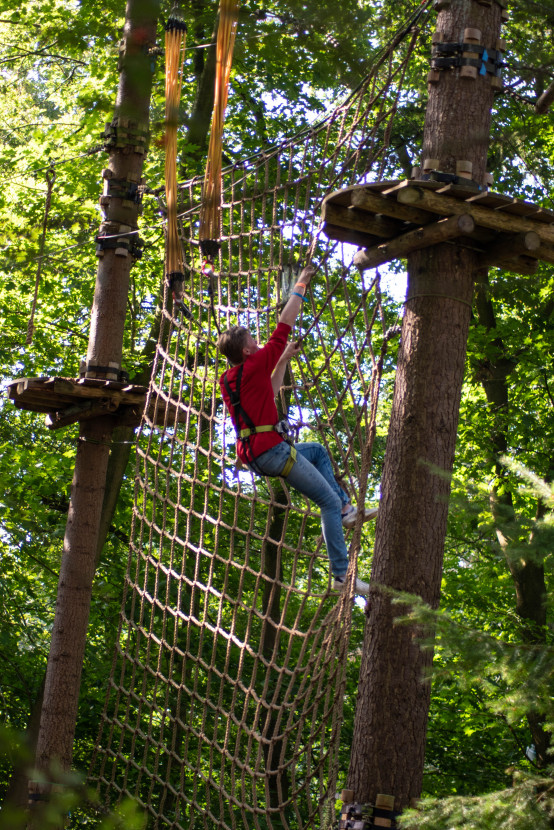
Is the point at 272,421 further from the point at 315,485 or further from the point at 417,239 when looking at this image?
Answer: the point at 417,239

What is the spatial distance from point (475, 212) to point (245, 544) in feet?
12.3

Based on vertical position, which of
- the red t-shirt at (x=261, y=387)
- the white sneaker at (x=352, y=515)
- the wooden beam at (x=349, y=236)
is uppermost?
the wooden beam at (x=349, y=236)

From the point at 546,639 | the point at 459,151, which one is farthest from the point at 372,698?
the point at 546,639

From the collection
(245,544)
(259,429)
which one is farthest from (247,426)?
(245,544)

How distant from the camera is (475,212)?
114 inches

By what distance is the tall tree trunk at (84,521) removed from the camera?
4.94 metres

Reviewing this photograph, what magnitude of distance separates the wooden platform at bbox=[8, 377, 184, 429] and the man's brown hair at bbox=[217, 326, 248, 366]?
5.08ft

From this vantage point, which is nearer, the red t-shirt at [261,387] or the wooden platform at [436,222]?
the wooden platform at [436,222]

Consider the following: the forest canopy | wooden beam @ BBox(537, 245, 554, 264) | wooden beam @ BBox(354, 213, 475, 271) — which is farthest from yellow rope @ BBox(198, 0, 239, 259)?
the forest canopy

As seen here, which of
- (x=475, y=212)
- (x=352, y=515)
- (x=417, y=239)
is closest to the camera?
(x=475, y=212)

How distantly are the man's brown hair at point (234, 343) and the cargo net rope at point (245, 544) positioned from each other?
0.39m

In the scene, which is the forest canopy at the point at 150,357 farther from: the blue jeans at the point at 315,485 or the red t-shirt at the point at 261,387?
the red t-shirt at the point at 261,387

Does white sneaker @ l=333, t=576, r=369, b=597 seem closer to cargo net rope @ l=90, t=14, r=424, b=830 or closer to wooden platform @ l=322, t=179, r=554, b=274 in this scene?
cargo net rope @ l=90, t=14, r=424, b=830

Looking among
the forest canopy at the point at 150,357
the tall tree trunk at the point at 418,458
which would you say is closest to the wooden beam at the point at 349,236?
the tall tree trunk at the point at 418,458
